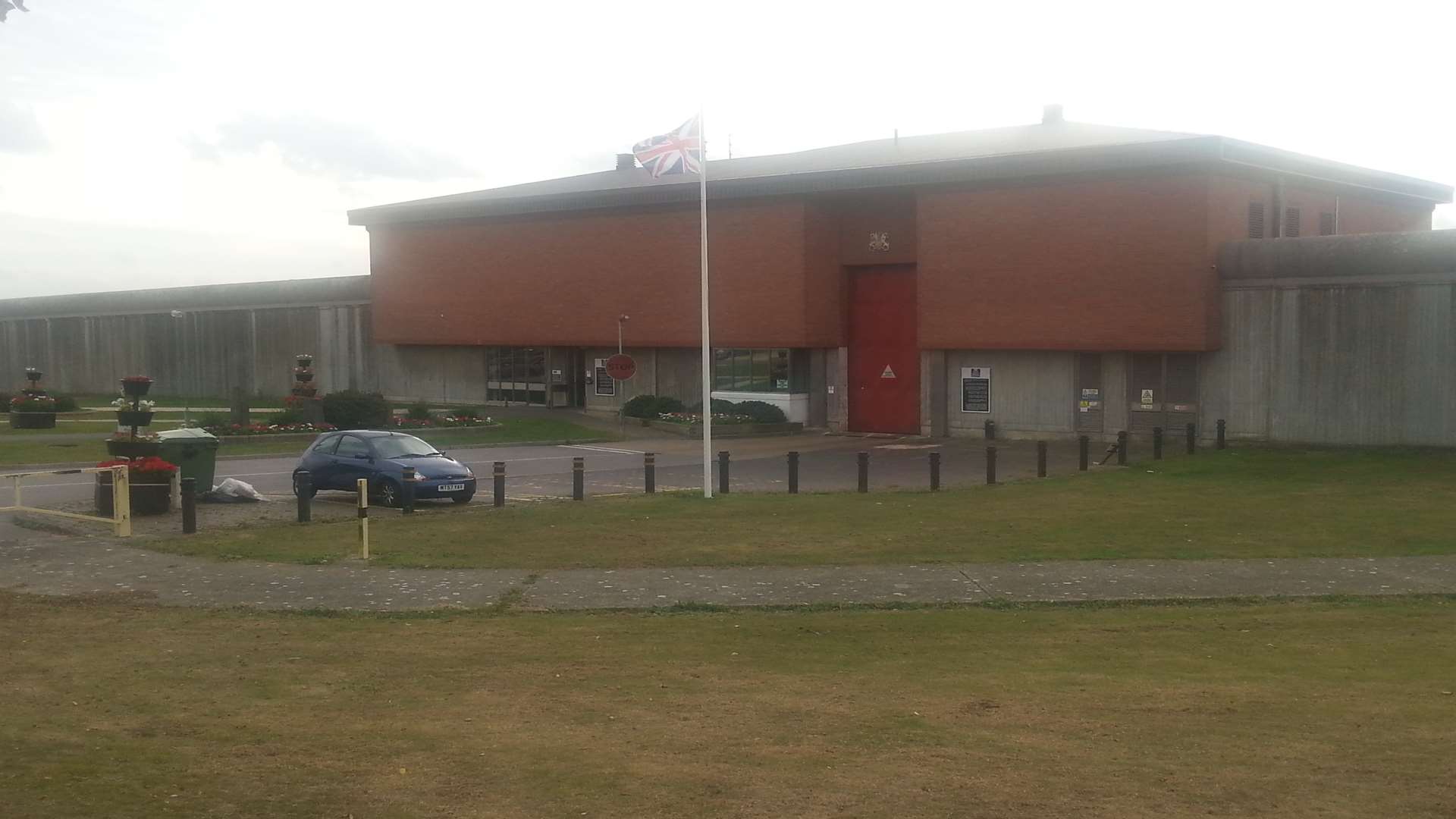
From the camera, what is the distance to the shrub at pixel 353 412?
128 ft

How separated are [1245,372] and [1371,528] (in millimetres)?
14339

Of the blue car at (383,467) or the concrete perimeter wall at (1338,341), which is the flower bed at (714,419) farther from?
the blue car at (383,467)

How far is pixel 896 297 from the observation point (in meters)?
40.4

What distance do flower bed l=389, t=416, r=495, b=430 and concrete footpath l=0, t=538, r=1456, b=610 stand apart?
2175 centimetres

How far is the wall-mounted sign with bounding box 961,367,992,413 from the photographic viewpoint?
1481 inches

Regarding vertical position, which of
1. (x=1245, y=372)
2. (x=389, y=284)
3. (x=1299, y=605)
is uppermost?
(x=389, y=284)

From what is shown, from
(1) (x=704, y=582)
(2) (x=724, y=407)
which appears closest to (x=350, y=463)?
(1) (x=704, y=582)

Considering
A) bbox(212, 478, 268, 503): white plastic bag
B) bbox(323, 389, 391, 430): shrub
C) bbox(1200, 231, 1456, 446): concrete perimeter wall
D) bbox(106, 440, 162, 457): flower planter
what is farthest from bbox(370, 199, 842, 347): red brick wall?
bbox(106, 440, 162, 457): flower planter

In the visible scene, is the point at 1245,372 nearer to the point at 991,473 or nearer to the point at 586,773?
the point at 991,473

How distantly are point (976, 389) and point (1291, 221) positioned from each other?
33.3 feet

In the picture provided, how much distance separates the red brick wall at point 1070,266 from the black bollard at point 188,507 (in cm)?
2332

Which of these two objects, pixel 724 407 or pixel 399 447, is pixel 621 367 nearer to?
pixel 724 407

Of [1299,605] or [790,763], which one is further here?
[1299,605]

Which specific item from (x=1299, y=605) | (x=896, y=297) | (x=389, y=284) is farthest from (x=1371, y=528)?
(x=389, y=284)
